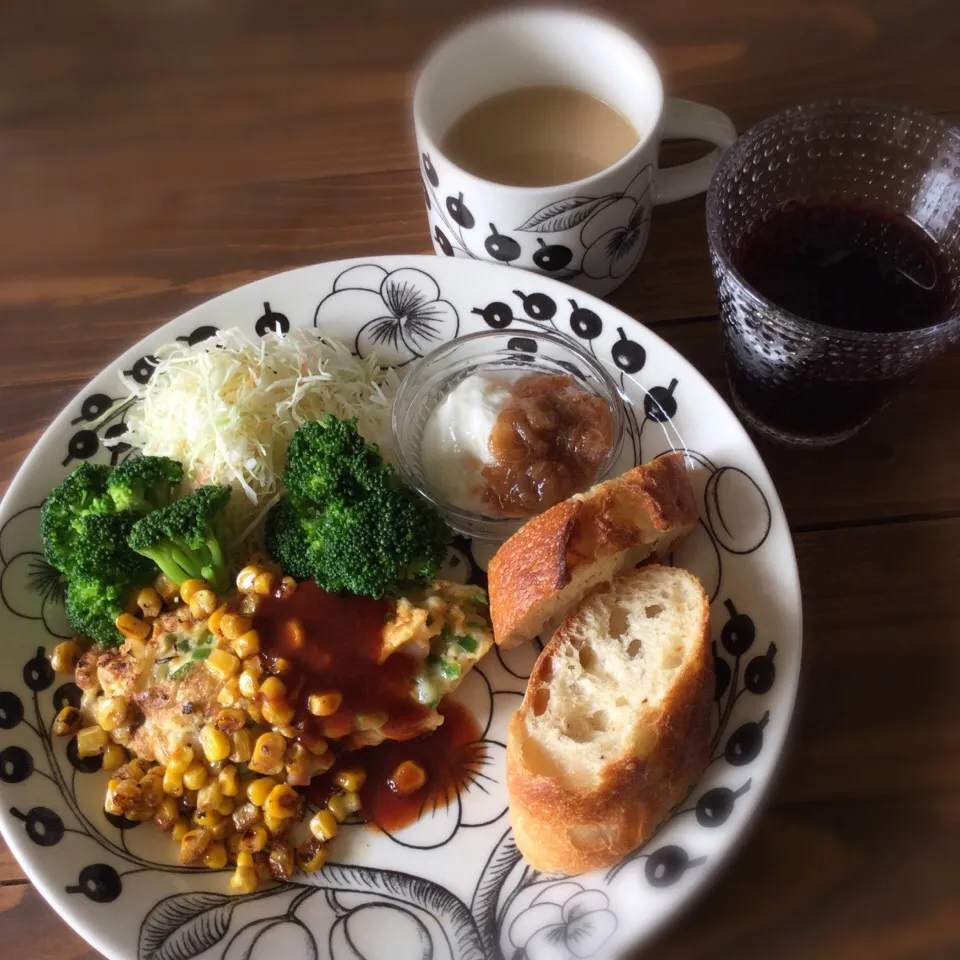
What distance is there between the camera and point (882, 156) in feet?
7.65

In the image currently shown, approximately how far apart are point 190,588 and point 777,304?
167cm

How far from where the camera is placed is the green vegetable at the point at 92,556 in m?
2.20

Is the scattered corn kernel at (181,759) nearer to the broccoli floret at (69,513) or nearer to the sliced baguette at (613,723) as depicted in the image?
the broccoli floret at (69,513)

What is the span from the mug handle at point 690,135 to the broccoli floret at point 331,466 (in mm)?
1161

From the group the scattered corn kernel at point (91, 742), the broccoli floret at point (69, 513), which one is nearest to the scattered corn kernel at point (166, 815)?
the scattered corn kernel at point (91, 742)

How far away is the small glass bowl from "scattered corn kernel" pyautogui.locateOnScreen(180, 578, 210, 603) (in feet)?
2.01

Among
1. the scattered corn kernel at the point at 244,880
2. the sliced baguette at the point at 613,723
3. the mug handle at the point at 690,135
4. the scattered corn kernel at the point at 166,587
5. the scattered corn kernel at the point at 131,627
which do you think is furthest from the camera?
the mug handle at the point at 690,135

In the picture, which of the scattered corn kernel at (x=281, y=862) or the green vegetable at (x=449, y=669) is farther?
the green vegetable at (x=449, y=669)

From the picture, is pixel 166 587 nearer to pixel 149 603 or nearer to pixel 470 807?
pixel 149 603

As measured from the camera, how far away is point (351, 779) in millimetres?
2113

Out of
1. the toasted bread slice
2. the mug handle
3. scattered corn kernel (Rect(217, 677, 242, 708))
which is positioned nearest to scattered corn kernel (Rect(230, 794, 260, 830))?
scattered corn kernel (Rect(217, 677, 242, 708))

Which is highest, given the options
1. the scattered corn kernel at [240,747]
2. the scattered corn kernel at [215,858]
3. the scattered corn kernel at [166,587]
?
the scattered corn kernel at [166,587]

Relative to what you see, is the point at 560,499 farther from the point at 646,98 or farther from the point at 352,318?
the point at 646,98

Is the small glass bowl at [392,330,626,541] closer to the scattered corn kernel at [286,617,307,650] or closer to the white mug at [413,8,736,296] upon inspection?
the white mug at [413,8,736,296]
